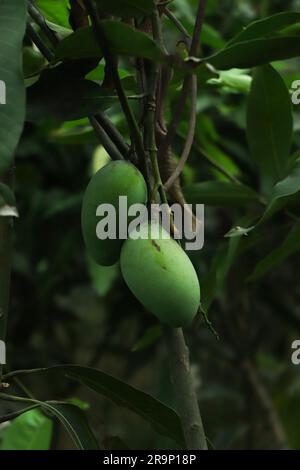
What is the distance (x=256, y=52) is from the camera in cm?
55

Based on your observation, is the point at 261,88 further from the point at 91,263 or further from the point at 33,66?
the point at 91,263

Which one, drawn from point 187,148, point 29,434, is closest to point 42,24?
point 187,148

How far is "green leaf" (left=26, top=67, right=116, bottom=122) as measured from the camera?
60 cm

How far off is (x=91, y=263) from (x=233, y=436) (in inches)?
19.4

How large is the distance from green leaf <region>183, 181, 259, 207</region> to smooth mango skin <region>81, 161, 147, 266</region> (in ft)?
1.14

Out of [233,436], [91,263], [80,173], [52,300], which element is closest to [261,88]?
[91,263]

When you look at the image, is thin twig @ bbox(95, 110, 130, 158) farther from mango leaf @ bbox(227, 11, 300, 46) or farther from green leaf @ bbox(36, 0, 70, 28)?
green leaf @ bbox(36, 0, 70, 28)

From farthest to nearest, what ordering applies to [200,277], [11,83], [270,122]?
[200,277] < [270,122] < [11,83]

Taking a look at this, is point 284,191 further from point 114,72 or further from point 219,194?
point 219,194

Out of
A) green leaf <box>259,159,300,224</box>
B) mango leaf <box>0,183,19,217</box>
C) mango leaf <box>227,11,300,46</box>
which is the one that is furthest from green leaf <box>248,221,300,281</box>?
mango leaf <box>0,183,19,217</box>

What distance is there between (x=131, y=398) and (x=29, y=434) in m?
0.40

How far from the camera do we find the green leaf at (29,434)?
1.00 m

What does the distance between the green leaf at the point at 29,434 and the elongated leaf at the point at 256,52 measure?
0.57 meters

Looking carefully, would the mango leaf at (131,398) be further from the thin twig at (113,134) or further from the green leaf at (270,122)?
the green leaf at (270,122)
